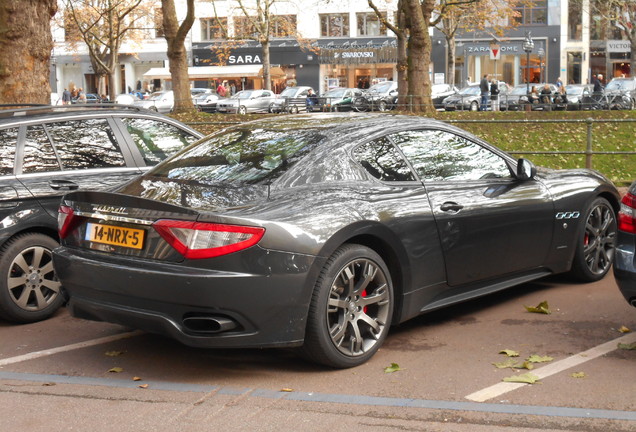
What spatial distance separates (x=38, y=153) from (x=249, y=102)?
37315mm

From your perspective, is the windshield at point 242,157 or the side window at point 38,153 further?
the side window at point 38,153

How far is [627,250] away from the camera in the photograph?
18.4 ft

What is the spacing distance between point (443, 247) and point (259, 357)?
1387 millimetres

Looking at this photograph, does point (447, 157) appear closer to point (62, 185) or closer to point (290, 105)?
point (62, 185)

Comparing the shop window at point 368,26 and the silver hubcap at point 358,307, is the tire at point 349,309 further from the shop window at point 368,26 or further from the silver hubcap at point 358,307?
the shop window at point 368,26

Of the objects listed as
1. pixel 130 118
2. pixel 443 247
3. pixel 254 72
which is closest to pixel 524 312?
pixel 443 247

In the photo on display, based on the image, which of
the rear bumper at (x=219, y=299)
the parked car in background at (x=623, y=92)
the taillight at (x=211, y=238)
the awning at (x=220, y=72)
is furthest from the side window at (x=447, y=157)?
the awning at (x=220, y=72)

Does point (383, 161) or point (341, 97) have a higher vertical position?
point (341, 97)

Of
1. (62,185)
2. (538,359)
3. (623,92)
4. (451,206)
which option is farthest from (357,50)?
(538,359)

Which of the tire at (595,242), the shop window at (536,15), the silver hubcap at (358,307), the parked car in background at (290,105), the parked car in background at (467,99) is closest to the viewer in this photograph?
the silver hubcap at (358,307)

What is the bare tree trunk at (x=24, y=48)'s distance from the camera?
1145 centimetres

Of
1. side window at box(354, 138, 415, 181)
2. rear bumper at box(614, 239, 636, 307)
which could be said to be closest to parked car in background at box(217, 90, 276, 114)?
side window at box(354, 138, 415, 181)

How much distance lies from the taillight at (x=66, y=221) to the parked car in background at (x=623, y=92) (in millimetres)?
30518

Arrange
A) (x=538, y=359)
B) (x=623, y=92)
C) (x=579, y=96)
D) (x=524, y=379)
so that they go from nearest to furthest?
(x=524, y=379) → (x=538, y=359) → (x=623, y=92) → (x=579, y=96)
